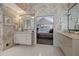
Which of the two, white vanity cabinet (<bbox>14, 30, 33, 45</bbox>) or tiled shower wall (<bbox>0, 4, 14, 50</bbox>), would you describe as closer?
tiled shower wall (<bbox>0, 4, 14, 50</bbox>)

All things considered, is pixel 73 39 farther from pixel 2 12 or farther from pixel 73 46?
pixel 2 12

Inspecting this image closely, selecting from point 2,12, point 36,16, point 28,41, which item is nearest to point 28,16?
point 36,16

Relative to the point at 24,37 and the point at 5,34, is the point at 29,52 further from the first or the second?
the point at 24,37

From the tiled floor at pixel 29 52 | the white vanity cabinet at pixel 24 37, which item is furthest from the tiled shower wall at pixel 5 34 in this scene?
the white vanity cabinet at pixel 24 37

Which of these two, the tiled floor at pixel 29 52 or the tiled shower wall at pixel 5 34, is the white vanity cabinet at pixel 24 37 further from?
the tiled floor at pixel 29 52

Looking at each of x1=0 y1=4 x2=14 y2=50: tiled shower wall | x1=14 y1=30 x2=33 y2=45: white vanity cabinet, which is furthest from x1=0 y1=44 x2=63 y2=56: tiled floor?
x1=14 y1=30 x2=33 y2=45: white vanity cabinet

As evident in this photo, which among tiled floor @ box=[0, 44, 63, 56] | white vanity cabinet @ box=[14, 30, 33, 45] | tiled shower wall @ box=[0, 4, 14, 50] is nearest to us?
tiled floor @ box=[0, 44, 63, 56]

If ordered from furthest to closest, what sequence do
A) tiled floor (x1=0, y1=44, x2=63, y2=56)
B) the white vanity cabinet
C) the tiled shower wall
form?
the white vanity cabinet
the tiled shower wall
tiled floor (x1=0, y1=44, x2=63, y2=56)

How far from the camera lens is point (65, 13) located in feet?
11.0

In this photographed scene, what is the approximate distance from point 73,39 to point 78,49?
0.59ft

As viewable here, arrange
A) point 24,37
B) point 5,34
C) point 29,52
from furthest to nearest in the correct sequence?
point 24,37, point 5,34, point 29,52

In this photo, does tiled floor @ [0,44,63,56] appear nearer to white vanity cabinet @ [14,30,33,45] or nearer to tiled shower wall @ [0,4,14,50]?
tiled shower wall @ [0,4,14,50]

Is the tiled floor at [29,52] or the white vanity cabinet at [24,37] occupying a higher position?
the white vanity cabinet at [24,37]

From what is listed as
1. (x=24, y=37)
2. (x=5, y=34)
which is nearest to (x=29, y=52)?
(x=5, y=34)
